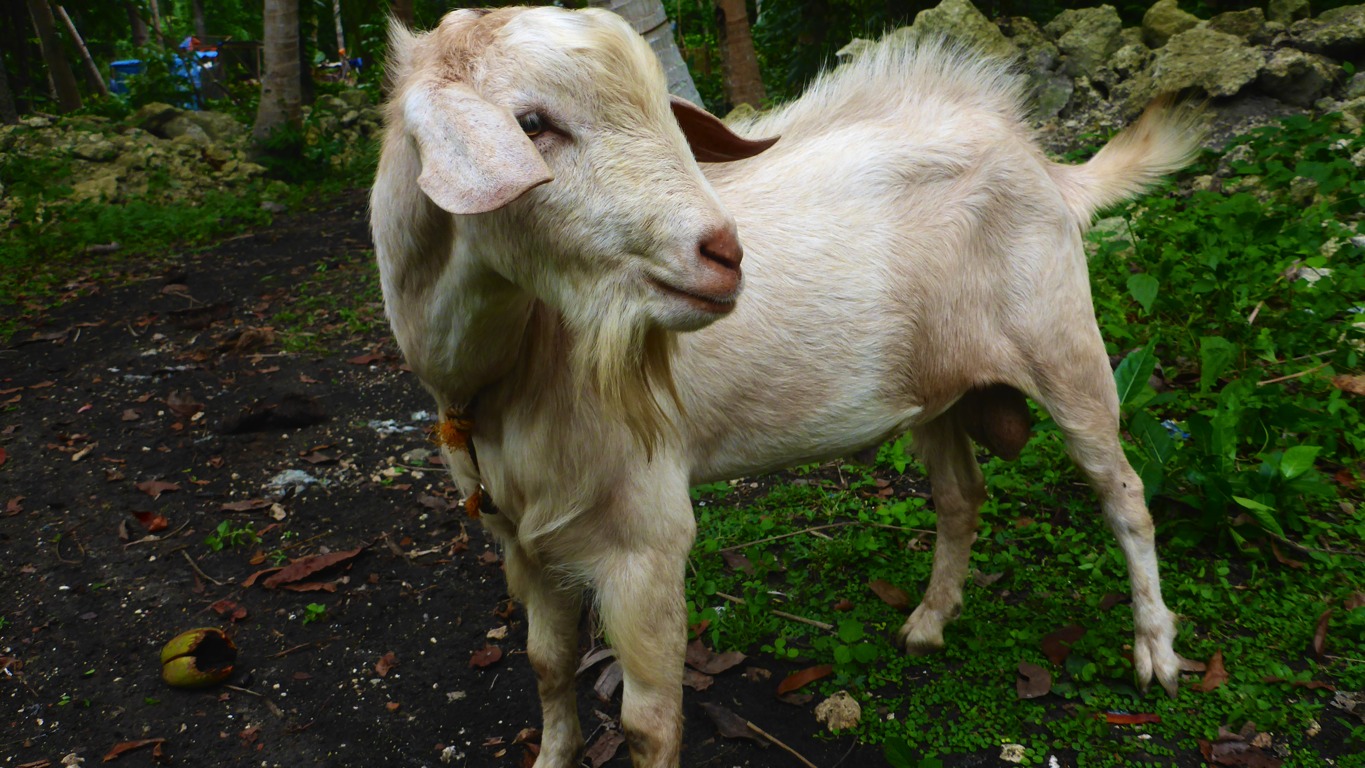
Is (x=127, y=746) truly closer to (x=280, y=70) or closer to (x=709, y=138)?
(x=709, y=138)

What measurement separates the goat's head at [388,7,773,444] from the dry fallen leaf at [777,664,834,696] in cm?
165

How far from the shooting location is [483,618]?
3492mm

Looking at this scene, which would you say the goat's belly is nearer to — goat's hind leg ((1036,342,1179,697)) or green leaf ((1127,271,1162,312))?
goat's hind leg ((1036,342,1179,697))

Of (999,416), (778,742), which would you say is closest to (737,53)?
(999,416)

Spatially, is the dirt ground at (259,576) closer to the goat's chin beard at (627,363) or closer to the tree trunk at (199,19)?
the goat's chin beard at (627,363)

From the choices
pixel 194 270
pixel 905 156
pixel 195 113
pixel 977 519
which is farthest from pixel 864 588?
pixel 195 113

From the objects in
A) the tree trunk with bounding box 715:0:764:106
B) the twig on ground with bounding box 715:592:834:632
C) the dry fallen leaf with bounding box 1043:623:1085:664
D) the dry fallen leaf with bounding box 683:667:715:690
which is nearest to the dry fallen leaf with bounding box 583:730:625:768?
the dry fallen leaf with bounding box 683:667:715:690

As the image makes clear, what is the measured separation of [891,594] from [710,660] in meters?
0.76

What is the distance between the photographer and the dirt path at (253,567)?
9.74 feet

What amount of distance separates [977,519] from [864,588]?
54cm

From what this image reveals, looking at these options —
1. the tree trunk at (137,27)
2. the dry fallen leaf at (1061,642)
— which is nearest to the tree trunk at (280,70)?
the dry fallen leaf at (1061,642)

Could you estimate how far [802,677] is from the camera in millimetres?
3096

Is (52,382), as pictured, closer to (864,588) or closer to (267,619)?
(267,619)

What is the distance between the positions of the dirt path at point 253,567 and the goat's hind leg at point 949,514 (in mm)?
573
